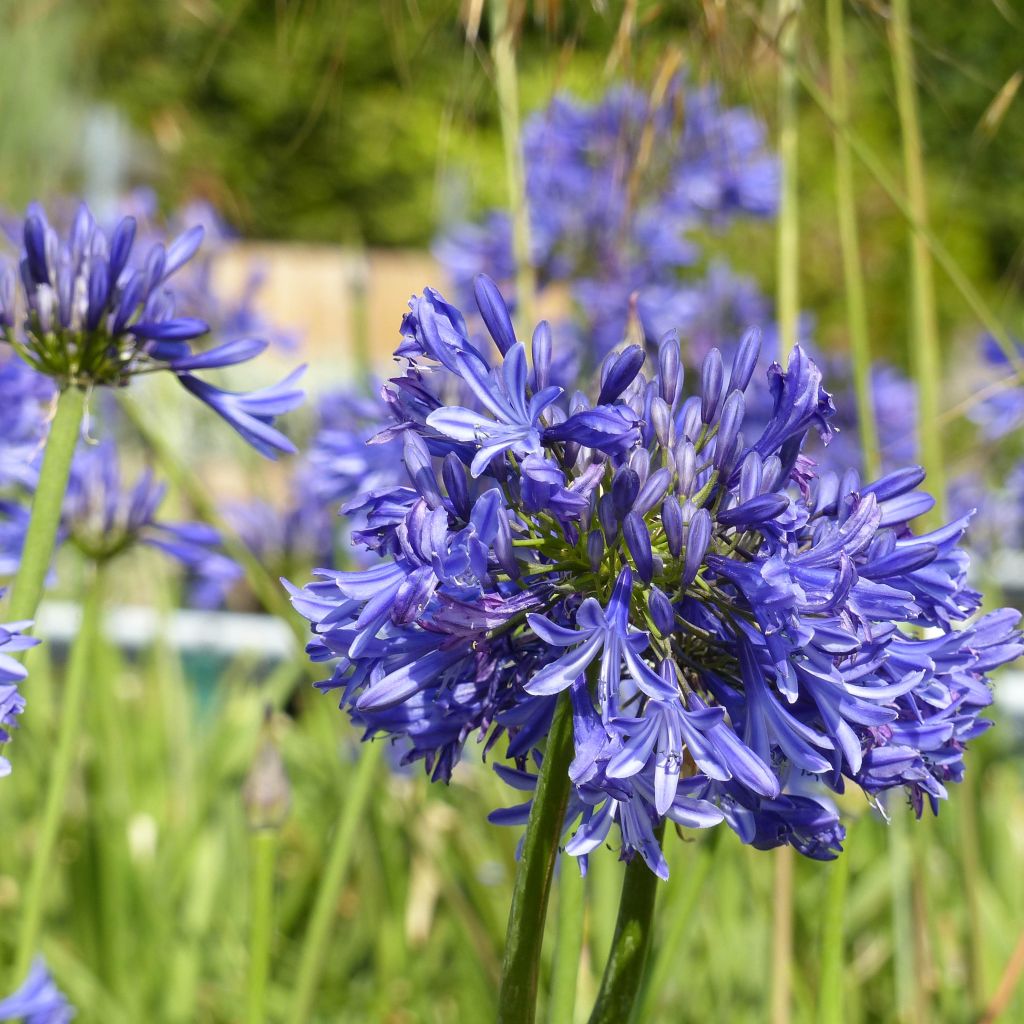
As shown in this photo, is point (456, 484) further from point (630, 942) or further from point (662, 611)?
point (630, 942)

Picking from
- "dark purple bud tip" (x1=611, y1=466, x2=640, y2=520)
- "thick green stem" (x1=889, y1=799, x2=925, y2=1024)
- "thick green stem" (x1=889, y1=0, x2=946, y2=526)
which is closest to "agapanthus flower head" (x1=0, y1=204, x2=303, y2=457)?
"dark purple bud tip" (x1=611, y1=466, x2=640, y2=520)

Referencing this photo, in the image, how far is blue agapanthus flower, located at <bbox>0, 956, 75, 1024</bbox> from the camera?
1145 mm

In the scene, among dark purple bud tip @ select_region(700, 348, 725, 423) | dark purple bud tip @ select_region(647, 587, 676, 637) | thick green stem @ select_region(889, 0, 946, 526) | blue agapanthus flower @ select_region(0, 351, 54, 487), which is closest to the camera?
dark purple bud tip @ select_region(647, 587, 676, 637)

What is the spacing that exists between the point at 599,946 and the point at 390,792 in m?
0.65

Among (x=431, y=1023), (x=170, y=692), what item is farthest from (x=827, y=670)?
(x=170, y=692)

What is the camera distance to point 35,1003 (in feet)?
3.84

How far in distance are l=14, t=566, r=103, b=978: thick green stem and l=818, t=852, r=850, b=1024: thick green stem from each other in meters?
0.81

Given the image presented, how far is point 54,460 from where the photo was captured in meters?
1.05

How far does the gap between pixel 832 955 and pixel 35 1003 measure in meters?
0.71

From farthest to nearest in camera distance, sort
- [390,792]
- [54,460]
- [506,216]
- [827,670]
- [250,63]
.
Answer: [250,63], [506,216], [390,792], [54,460], [827,670]

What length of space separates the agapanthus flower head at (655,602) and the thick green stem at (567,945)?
5 cm

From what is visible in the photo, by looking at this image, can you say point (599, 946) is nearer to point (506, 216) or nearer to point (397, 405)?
point (397, 405)

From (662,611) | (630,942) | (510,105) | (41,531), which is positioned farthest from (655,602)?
(510,105)

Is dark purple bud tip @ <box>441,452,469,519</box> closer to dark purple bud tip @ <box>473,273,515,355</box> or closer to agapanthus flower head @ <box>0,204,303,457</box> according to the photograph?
dark purple bud tip @ <box>473,273,515,355</box>
